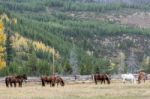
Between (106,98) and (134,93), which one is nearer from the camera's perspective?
(106,98)

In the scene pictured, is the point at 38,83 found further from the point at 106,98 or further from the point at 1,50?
the point at 106,98

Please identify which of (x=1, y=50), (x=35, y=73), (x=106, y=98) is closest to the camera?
(x=106, y=98)

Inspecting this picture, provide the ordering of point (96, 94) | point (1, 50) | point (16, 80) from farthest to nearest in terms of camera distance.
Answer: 1. point (1, 50)
2. point (16, 80)
3. point (96, 94)

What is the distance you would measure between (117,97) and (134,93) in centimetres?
359

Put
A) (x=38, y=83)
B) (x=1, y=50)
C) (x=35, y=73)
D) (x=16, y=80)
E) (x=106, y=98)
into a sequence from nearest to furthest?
(x=106, y=98), (x=16, y=80), (x=38, y=83), (x=1, y=50), (x=35, y=73)

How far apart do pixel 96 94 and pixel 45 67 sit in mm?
81063

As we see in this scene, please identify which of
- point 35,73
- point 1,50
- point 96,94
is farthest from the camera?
point 35,73

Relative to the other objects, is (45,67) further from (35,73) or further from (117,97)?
(117,97)

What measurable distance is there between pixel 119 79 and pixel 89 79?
13.3ft

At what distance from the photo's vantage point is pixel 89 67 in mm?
128625

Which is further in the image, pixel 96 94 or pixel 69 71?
pixel 69 71

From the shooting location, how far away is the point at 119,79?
7888 cm

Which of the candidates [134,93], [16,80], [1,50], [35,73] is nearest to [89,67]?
[35,73]

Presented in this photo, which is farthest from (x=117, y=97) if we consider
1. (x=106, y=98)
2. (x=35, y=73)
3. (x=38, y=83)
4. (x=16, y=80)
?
(x=35, y=73)
